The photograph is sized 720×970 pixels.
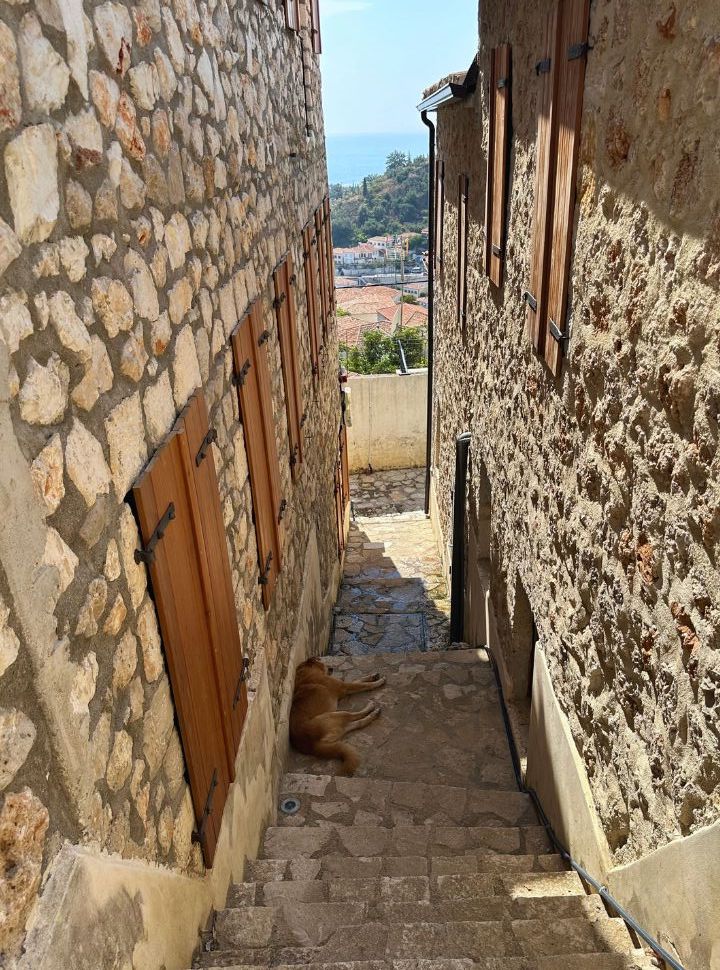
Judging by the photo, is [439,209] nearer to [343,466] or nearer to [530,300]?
[343,466]

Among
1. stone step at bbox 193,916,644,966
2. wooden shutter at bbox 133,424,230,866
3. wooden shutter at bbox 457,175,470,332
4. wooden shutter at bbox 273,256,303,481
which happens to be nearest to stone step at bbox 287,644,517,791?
stone step at bbox 193,916,644,966

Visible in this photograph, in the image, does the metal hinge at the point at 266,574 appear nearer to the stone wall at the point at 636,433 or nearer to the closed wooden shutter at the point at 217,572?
the closed wooden shutter at the point at 217,572

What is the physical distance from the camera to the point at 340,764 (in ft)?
15.2

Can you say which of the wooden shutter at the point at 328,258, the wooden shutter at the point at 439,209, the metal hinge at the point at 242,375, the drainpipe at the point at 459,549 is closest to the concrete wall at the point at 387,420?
the wooden shutter at the point at 439,209

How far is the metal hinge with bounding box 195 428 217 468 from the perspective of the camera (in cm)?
249

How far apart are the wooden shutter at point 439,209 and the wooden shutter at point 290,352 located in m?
4.46

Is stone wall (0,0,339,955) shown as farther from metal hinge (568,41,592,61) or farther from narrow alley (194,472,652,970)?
metal hinge (568,41,592,61)

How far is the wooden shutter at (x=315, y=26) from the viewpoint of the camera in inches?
271

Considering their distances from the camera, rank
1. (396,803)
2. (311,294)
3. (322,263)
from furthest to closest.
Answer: (322,263) < (311,294) < (396,803)

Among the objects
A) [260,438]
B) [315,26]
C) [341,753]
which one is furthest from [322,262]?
[341,753]

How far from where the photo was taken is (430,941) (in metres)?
2.71

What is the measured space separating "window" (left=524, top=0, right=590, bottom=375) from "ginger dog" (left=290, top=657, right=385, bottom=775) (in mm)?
2909

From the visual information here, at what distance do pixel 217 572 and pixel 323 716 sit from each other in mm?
2433

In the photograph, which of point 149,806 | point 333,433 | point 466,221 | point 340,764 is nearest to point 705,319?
point 149,806
